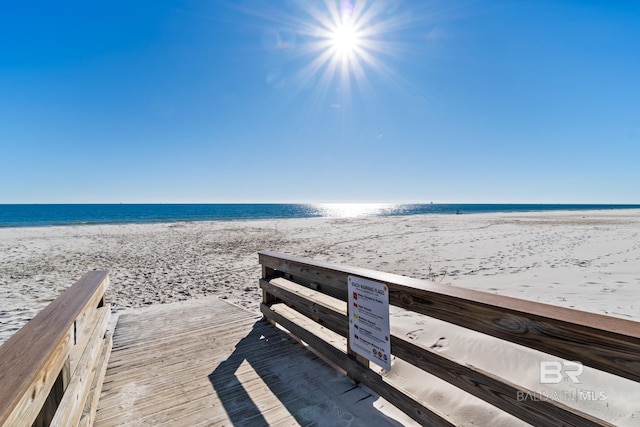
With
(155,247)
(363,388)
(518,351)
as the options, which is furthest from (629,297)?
(155,247)

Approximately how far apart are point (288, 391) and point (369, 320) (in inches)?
45.4

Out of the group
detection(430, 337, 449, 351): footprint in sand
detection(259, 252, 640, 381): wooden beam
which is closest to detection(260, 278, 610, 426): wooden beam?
detection(259, 252, 640, 381): wooden beam

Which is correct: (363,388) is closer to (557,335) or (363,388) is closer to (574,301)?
(557,335)

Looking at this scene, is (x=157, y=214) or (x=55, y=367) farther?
(x=157, y=214)

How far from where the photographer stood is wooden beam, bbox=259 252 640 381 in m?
1.28

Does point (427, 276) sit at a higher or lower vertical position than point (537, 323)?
lower

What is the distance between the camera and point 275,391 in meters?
2.94

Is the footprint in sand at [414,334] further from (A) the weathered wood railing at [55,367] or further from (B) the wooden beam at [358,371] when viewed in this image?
(A) the weathered wood railing at [55,367]

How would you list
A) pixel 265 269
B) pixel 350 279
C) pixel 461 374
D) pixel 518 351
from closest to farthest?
pixel 461 374
pixel 350 279
pixel 518 351
pixel 265 269

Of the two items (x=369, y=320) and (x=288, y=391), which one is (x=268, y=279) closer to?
(x=288, y=391)

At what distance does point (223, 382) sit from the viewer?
10.2ft

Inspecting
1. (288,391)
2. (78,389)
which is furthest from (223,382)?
(78,389)

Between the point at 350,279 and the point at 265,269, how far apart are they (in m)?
2.18

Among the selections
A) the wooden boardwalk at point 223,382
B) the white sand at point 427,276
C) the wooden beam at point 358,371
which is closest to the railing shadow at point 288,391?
the wooden boardwalk at point 223,382
